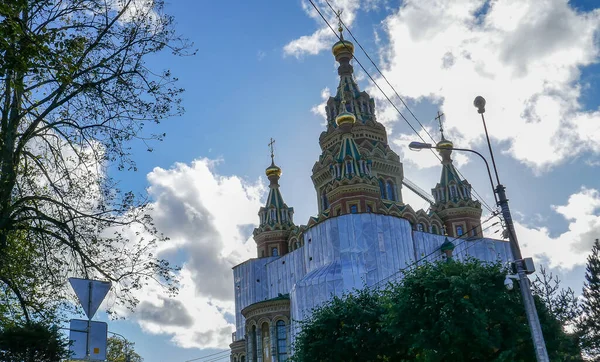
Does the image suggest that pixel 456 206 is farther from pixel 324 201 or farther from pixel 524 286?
pixel 524 286

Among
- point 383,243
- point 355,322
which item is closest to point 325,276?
point 383,243

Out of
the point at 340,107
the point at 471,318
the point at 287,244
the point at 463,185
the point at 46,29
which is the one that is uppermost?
the point at 340,107

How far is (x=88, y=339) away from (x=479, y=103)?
11114mm

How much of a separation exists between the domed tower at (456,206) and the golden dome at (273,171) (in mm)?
14091

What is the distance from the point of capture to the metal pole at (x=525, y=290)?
12570 mm

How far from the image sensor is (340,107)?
2127 inches

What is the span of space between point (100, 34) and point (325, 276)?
30.5 metres

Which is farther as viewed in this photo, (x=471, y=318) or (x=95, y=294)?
(x=471, y=318)

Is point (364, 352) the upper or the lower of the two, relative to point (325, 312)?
lower

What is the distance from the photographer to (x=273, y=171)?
184ft

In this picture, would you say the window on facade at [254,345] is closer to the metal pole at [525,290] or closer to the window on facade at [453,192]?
the window on facade at [453,192]

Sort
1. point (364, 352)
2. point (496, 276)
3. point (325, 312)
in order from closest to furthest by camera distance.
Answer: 1. point (496, 276)
2. point (364, 352)
3. point (325, 312)

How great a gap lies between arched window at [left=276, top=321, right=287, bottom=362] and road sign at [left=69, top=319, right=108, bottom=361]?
1313 inches

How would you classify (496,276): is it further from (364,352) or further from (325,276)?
(325,276)
